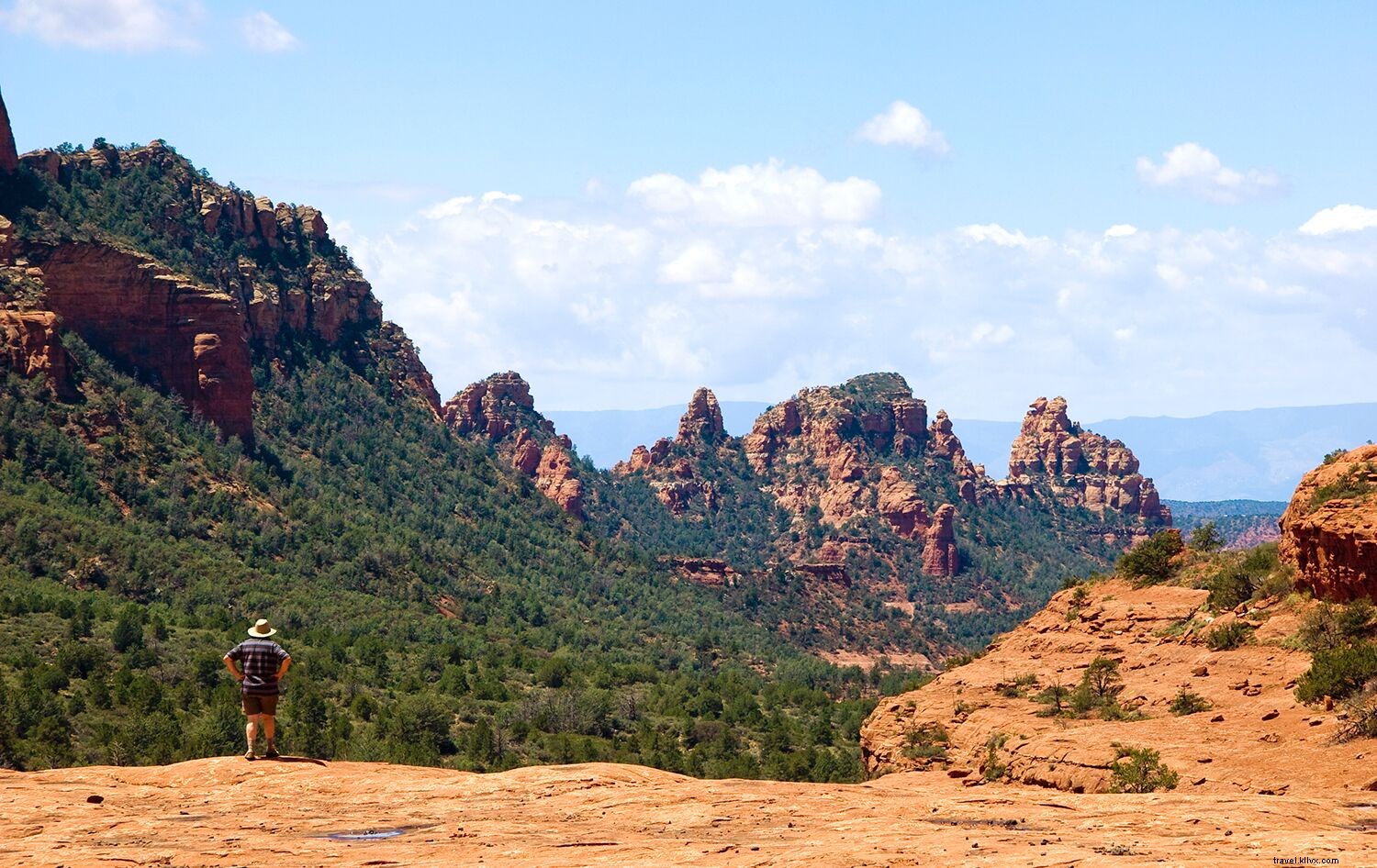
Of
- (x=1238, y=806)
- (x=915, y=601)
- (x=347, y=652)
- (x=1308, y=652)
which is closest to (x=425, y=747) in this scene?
(x=347, y=652)

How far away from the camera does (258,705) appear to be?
82.2 feet

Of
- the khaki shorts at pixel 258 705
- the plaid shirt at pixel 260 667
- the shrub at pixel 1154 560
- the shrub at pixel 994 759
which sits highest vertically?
the shrub at pixel 1154 560

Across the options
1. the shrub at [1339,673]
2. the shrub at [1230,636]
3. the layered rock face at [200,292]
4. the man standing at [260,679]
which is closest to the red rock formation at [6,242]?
the layered rock face at [200,292]

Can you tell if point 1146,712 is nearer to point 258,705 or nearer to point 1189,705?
point 1189,705

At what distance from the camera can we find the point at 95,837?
19.1 metres

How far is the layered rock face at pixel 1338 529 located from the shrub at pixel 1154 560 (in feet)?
29.3

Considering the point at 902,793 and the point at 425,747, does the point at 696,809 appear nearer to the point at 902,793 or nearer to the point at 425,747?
the point at 902,793

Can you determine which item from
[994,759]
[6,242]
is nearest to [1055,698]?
[994,759]

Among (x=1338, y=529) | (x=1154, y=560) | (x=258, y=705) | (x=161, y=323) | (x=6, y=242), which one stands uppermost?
(x=6, y=242)

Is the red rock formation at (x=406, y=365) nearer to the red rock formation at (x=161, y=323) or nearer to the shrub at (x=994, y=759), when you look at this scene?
the red rock formation at (x=161, y=323)

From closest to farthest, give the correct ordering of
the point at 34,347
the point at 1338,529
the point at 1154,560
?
the point at 1338,529 < the point at 1154,560 < the point at 34,347

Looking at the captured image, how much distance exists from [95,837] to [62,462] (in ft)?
296

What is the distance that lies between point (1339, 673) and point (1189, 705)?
14.3 ft

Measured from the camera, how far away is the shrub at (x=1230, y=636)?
34.8 meters
